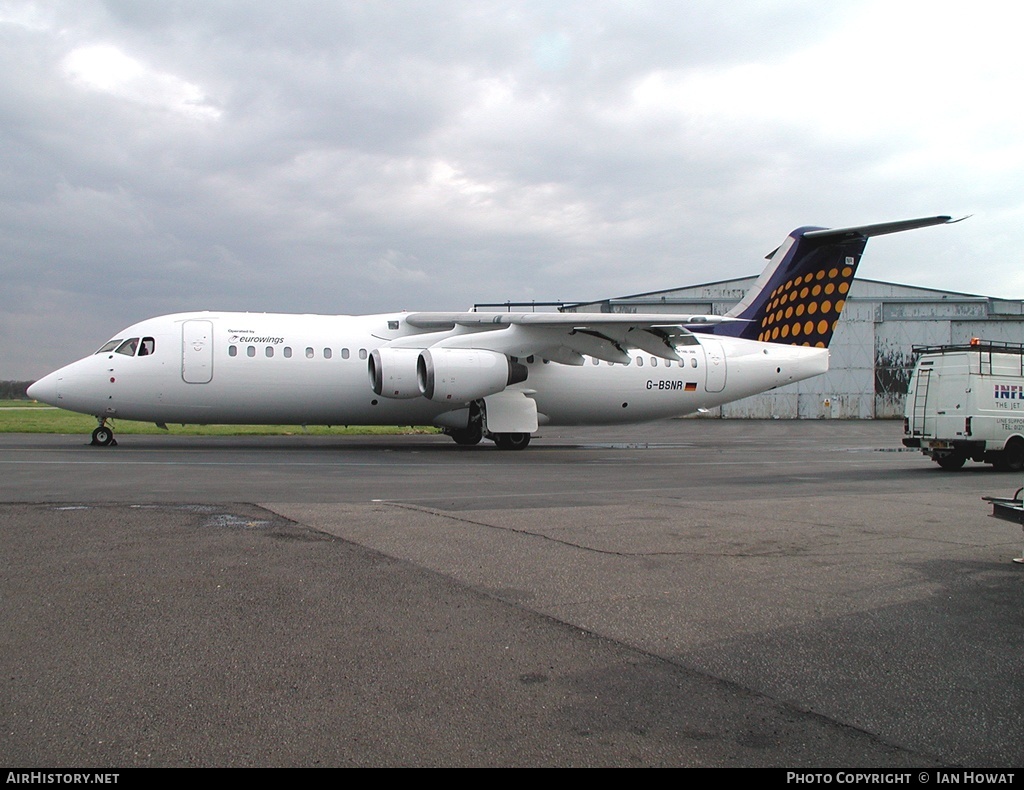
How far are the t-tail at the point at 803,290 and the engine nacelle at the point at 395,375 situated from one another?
1005 cm

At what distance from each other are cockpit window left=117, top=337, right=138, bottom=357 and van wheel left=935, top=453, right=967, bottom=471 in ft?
59.4

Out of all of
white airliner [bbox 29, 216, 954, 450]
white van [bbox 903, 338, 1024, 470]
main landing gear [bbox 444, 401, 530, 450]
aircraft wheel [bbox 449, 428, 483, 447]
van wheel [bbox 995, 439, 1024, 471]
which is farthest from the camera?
aircraft wheel [bbox 449, 428, 483, 447]

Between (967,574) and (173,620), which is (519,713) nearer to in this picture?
(173,620)

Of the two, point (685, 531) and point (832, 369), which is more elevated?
point (832, 369)

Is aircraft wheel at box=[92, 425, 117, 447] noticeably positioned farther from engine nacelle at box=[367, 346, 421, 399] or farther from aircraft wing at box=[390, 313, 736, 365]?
aircraft wing at box=[390, 313, 736, 365]

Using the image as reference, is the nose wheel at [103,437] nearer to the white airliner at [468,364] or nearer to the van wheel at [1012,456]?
the white airliner at [468,364]

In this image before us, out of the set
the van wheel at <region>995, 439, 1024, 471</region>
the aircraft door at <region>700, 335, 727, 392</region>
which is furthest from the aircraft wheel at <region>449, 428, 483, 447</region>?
the van wheel at <region>995, 439, 1024, 471</region>

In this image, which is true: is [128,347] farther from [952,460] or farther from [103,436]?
[952,460]

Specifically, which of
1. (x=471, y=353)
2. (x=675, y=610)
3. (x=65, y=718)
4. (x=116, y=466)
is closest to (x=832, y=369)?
(x=471, y=353)

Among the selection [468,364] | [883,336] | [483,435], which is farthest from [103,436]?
[883,336]

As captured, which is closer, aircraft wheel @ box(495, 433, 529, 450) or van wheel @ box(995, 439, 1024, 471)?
van wheel @ box(995, 439, 1024, 471)

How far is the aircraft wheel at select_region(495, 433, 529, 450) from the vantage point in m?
20.9

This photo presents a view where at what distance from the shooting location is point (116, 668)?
3.81 m
